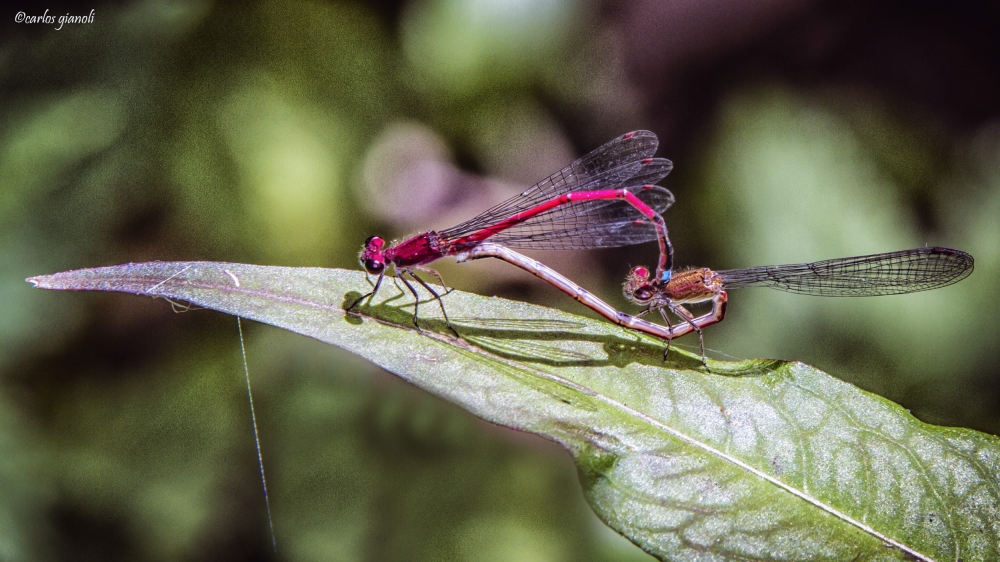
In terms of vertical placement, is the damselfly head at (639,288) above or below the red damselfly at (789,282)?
above

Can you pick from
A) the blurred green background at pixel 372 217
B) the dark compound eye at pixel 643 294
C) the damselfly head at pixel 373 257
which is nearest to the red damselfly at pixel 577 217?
the damselfly head at pixel 373 257

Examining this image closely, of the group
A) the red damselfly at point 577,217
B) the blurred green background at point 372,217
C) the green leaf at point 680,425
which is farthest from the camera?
the red damselfly at point 577,217

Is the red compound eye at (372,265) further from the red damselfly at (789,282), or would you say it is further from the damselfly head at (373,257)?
the red damselfly at (789,282)

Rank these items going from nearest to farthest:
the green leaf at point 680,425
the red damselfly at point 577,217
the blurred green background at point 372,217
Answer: the green leaf at point 680,425 < the blurred green background at point 372,217 < the red damselfly at point 577,217

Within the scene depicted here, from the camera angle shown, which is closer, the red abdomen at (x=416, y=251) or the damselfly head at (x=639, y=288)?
the red abdomen at (x=416, y=251)

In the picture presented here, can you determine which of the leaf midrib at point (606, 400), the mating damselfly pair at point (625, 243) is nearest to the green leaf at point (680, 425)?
the leaf midrib at point (606, 400)

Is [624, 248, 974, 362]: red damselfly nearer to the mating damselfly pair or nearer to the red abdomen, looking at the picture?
the mating damselfly pair

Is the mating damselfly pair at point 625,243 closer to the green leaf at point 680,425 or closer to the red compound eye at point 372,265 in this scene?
→ the red compound eye at point 372,265
